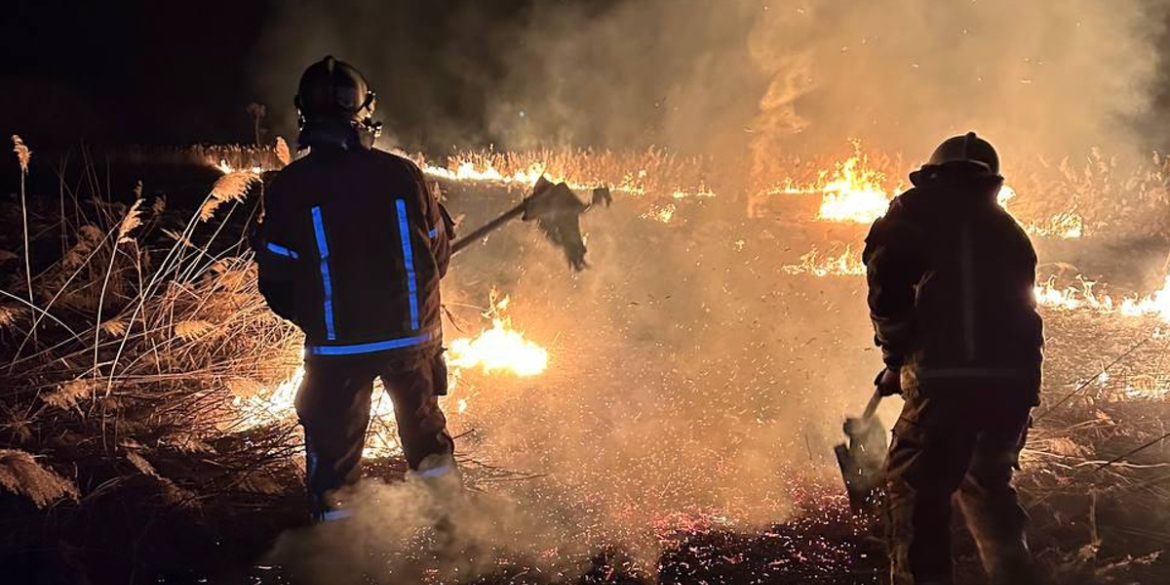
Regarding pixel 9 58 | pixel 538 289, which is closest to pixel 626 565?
pixel 538 289

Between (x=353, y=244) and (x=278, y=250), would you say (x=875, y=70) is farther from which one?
(x=278, y=250)

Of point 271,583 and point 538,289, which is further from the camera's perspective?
point 538,289

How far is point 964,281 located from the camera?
2867mm

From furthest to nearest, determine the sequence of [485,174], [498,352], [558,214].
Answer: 1. [485,174]
2. [498,352]
3. [558,214]

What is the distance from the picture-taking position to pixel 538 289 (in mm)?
7352

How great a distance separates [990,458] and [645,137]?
10.9 meters

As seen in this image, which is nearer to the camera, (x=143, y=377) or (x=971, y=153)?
(x=971, y=153)

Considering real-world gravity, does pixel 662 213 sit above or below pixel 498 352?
above

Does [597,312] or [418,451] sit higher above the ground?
[597,312]

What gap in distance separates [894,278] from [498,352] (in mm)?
3904

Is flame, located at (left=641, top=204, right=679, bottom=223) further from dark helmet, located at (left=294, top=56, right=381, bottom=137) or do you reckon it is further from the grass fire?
dark helmet, located at (left=294, top=56, right=381, bottom=137)

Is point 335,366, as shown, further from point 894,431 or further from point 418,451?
point 894,431

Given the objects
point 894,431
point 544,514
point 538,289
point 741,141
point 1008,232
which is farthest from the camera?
point 741,141

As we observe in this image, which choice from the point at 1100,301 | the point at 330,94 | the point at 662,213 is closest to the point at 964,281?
the point at 330,94
